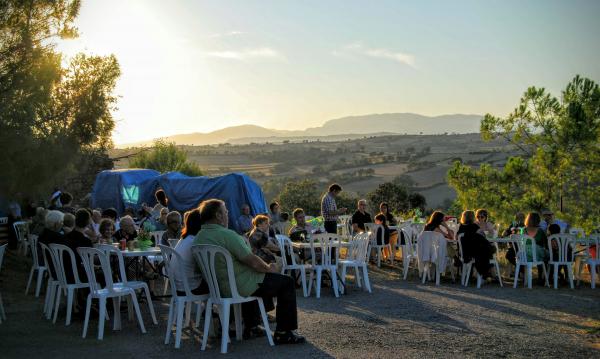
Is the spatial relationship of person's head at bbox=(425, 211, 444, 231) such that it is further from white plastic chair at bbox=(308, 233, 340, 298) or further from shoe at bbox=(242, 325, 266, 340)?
shoe at bbox=(242, 325, 266, 340)

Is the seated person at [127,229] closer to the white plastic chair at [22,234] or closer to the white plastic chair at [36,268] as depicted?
the white plastic chair at [36,268]

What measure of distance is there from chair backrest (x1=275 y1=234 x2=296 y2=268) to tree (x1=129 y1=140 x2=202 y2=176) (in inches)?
895

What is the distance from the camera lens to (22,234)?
14.7 meters

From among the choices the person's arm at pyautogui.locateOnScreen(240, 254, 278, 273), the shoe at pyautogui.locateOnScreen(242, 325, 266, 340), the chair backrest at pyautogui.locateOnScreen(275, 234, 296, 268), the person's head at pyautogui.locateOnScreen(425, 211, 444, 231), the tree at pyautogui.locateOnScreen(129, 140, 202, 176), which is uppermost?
the tree at pyautogui.locateOnScreen(129, 140, 202, 176)

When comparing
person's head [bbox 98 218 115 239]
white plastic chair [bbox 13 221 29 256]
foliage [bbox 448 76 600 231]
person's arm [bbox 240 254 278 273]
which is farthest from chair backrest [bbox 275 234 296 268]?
white plastic chair [bbox 13 221 29 256]

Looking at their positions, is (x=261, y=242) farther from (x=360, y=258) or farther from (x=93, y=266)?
(x=93, y=266)

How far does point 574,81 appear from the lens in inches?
567

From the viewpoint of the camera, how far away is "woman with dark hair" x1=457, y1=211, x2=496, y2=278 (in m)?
10.4

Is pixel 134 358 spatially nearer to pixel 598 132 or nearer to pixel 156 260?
pixel 156 260

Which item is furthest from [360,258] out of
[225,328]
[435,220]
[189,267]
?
[225,328]

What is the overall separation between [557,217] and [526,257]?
113 inches

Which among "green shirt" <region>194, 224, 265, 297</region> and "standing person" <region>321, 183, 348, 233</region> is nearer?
"green shirt" <region>194, 224, 265, 297</region>

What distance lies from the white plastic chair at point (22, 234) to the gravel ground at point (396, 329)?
15.7 ft

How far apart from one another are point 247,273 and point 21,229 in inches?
402
